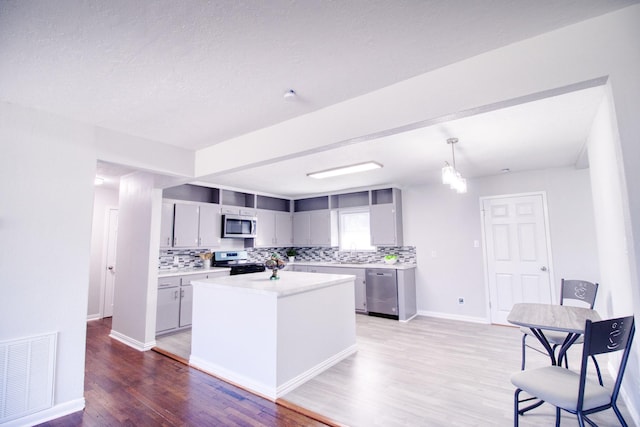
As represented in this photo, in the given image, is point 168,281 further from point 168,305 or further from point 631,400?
point 631,400

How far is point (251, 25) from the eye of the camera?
5.01 ft

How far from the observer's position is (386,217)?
555 centimetres

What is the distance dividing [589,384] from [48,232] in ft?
13.1

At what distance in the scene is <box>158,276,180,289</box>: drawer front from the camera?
4237mm

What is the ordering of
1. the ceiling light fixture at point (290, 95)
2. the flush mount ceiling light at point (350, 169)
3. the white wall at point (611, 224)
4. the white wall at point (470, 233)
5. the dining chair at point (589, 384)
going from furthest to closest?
the white wall at point (470, 233), the flush mount ceiling light at point (350, 169), the ceiling light fixture at point (290, 95), the white wall at point (611, 224), the dining chair at point (589, 384)

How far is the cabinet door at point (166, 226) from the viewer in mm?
4504

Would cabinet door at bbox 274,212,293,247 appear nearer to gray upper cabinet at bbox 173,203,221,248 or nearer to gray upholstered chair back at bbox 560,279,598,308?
gray upper cabinet at bbox 173,203,221,248

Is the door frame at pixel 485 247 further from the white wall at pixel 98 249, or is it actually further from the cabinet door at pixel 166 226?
the white wall at pixel 98 249

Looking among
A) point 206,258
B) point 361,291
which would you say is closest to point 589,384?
point 361,291

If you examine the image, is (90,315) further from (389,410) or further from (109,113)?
(389,410)

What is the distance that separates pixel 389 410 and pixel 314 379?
817 mm

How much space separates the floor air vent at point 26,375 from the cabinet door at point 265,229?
3.76m

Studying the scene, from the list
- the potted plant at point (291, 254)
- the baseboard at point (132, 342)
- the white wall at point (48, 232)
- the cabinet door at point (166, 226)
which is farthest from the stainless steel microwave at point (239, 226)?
the white wall at point (48, 232)

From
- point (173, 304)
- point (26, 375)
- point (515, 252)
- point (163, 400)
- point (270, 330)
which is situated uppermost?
point (515, 252)
